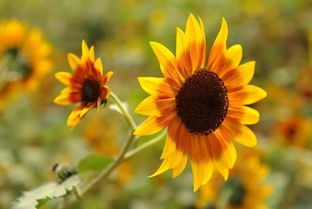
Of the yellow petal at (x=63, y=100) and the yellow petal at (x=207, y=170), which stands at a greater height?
the yellow petal at (x=63, y=100)

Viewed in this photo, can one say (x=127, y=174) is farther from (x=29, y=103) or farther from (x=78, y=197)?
(x=78, y=197)

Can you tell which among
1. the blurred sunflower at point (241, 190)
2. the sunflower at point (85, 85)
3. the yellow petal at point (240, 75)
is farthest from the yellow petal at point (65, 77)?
the blurred sunflower at point (241, 190)

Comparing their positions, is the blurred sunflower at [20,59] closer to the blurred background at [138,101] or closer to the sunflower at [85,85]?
the blurred background at [138,101]

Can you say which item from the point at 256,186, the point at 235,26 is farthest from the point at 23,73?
the point at 235,26

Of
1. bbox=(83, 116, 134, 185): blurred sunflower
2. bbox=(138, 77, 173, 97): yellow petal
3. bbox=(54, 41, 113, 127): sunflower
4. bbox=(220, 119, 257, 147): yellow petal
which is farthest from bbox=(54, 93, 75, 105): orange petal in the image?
bbox=(83, 116, 134, 185): blurred sunflower

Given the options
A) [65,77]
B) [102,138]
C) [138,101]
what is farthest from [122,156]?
[102,138]
